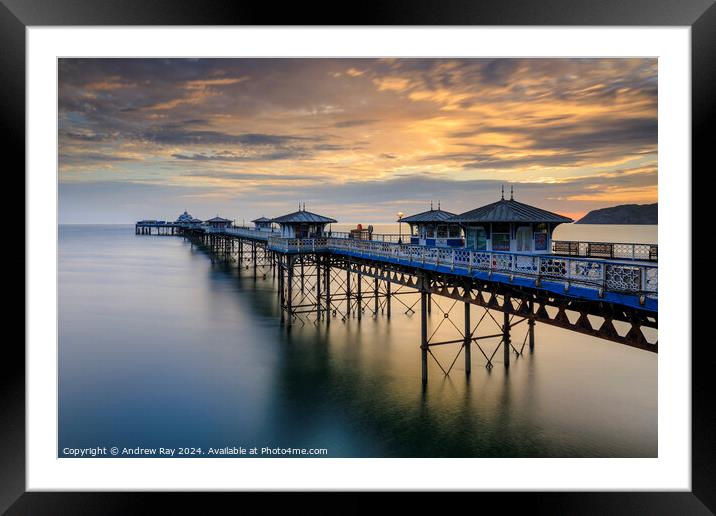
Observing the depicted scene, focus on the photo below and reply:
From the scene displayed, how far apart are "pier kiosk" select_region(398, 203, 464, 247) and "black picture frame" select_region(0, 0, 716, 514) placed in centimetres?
1108

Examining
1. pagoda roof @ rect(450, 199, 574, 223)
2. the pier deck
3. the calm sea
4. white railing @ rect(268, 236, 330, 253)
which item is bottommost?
the calm sea

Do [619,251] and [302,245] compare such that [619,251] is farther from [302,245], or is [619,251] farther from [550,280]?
[302,245]

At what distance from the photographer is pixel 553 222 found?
1258cm

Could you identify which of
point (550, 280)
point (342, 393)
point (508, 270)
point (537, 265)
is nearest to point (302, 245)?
point (342, 393)

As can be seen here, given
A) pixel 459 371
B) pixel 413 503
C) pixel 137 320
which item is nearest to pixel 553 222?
pixel 459 371

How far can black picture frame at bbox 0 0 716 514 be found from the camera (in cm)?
704

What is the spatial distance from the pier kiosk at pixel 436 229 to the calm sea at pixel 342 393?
15.2 ft

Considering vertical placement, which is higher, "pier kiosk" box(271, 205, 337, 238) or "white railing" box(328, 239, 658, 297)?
"pier kiosk" box(271, 205, 337, 238)

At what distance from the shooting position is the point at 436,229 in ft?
63.7

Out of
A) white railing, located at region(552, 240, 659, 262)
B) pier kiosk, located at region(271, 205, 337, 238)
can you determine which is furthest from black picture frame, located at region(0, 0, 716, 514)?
A: pier kiosk, located at region(271, 205, 337, 238)

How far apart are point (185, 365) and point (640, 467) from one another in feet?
50.7

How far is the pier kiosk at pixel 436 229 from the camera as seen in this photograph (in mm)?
18703

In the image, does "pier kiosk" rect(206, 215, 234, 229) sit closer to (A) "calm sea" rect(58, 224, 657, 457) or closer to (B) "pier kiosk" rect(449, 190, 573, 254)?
(A) "calm sea" rect(58, 224, 657, 457)
